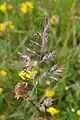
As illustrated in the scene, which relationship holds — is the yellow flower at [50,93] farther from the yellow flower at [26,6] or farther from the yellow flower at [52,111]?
the yellow flower at [26,6]

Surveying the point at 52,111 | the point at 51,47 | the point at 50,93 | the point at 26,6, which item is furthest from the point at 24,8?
the point at 52,111

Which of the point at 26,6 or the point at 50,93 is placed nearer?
the point at 50,93

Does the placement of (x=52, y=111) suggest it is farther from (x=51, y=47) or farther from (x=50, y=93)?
(x=51, y=47)

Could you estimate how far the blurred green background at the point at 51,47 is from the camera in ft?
6.54

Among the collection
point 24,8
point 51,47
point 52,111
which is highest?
point 24,8

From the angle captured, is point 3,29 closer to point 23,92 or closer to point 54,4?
point 54,4

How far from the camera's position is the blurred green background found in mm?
1993

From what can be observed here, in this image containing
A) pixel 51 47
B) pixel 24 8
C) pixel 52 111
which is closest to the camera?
pixel 52 111

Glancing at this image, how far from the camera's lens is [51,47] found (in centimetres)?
229

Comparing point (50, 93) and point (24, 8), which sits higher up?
point (24, 8)

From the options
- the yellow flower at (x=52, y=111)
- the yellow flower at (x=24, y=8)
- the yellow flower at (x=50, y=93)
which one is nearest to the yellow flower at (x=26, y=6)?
the yellow flower at (x=24, y=8)

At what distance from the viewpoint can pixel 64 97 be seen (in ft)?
6.81

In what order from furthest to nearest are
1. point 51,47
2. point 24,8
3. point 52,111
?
point 24,8, point 51,47, point 52,111

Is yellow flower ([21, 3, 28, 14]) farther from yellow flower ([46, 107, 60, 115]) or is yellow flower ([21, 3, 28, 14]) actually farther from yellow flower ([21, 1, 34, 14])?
yellow flower ([46, 107, 60, 115])
